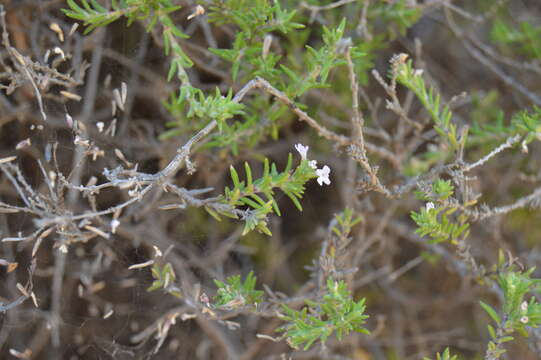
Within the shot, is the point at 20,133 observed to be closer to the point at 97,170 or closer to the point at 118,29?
the point at 97,170

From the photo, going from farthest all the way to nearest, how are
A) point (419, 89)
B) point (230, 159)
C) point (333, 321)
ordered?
point (230, 159), point (419, 89), point (333, 321)

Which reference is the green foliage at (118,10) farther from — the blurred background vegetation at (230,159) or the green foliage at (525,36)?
the green foliage at (525,36)

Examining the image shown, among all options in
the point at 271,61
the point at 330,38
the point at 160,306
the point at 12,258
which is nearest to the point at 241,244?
the point at 160,306

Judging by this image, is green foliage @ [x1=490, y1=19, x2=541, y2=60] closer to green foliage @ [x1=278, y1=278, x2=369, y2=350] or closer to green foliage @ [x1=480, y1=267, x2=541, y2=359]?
green foliage @ [x1=480, y1=267, x2=541, y2=359]

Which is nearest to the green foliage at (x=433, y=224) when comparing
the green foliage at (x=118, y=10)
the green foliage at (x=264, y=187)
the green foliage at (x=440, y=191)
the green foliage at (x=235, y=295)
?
the green foliage at (x=440, y=191)

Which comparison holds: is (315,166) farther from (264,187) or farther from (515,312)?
(515,312)

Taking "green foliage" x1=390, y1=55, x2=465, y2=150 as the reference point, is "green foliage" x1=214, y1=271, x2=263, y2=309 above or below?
below

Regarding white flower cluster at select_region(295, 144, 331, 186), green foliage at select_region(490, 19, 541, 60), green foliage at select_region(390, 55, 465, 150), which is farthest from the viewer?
green foliage at select_region(490, 19, 541, 60)

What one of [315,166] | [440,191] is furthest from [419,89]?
[315,166]

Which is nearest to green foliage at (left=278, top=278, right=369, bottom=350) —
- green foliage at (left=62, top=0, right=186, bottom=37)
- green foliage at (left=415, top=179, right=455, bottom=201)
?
green foliage at (left=415, top=179, right=455, bottom=201)
